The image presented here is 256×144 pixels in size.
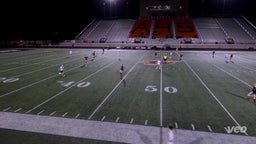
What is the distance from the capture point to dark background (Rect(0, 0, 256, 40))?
63419 millimetres

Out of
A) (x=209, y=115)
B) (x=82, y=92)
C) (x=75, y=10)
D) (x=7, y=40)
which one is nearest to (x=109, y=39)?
(x=75, y=10)

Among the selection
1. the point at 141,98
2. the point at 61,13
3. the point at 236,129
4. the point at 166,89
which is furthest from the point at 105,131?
the point at 61,13

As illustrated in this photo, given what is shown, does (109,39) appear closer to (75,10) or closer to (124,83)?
(75,10)

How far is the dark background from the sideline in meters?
58.7

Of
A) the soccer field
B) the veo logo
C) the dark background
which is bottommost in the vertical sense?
the veo logo

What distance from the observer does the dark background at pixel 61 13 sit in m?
63.4

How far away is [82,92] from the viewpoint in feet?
50.1

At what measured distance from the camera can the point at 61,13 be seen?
67.6 metres

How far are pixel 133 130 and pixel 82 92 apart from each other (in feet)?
22.6

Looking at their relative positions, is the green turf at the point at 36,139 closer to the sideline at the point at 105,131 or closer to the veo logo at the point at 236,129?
the sideline at the point at 105,131

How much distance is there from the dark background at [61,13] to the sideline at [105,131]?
193 feet

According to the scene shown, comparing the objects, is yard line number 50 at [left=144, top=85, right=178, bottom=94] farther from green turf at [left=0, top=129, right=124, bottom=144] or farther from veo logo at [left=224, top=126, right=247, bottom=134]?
green turf at [left=0, top=129, right=124, bottom=144]

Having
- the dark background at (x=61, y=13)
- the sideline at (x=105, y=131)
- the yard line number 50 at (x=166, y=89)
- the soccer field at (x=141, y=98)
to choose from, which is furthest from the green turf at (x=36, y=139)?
the dark background at (x=61, y=13)

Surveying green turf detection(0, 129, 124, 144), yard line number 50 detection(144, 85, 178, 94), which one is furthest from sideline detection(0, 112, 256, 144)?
yard line number 50 detection(144, 85, 178, 94)
